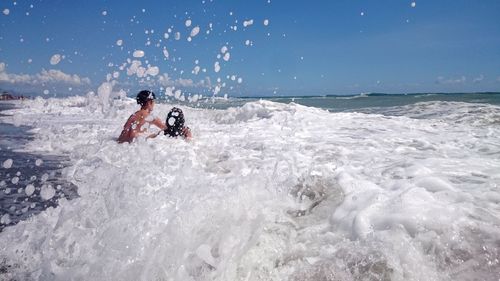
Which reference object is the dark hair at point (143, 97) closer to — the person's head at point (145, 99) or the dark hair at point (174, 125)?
the person's head at point (145, 99)

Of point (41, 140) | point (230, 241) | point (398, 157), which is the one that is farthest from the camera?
point (41, 140)

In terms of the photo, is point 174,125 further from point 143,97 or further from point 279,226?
point 279,226

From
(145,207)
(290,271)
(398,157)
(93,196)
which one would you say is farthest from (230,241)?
(398,157)

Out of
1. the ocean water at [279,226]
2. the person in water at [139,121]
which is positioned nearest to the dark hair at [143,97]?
the person in water at [139,121]

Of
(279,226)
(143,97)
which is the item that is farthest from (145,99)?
(279,226)

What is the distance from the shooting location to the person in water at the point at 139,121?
6758 mm

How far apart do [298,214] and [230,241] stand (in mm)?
888

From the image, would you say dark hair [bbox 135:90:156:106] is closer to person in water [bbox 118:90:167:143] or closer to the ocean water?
person in water [bbox 118:90:167:143]

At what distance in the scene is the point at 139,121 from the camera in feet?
22.4

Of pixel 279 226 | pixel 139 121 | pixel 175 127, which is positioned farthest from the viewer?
pixel 175 127

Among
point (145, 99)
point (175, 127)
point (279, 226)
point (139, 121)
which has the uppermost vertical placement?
point (145, 99)

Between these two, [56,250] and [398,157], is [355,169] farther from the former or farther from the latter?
[56,250]

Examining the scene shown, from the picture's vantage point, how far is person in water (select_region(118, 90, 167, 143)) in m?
6.76

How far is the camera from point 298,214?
3285 mm
